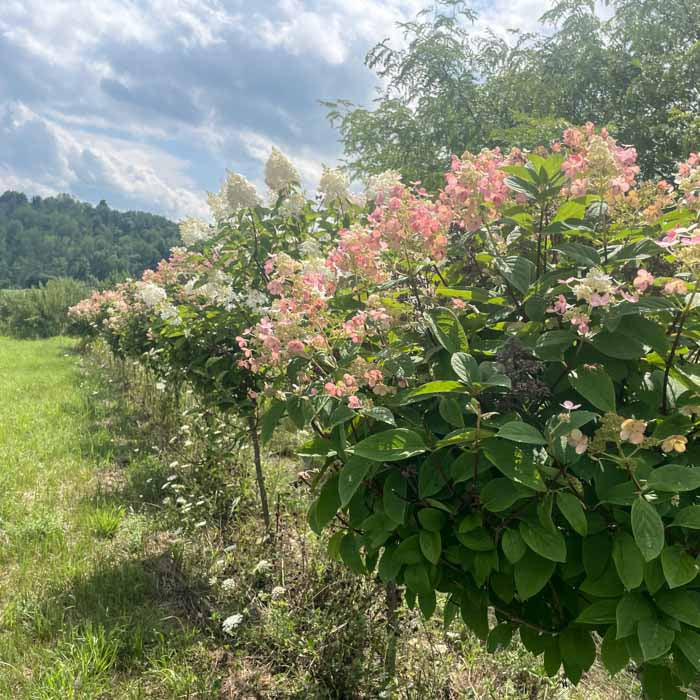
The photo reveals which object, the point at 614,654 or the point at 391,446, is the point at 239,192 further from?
Answer: the point at 614,654

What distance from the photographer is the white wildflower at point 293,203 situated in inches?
94.1

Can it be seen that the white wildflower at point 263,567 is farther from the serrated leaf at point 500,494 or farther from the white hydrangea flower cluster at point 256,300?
the serrated leaf at point 500,494

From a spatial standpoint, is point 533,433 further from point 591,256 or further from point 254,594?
point 254,594

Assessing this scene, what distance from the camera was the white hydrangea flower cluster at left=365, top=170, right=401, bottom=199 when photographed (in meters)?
1.88

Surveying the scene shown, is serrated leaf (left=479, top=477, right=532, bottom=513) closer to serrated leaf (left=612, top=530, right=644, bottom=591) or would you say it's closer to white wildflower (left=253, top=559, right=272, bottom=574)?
serrated leaf (left=612, top=530, right=644, bottom=591)

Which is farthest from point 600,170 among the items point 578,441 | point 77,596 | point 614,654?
point 77,596

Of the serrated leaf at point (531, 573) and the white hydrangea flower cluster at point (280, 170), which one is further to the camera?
the white hydrangea flower cluster at point (280, 170)

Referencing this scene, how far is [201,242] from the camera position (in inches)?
105

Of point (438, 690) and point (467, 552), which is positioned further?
point (438, 690)

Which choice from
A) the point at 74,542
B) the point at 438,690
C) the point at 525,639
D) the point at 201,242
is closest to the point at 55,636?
the point at 74,542

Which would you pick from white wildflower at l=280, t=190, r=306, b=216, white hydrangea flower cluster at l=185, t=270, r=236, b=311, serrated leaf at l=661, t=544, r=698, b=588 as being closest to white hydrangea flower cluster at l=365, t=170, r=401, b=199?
white wildflower at l=280, t=190, r=306, b=216

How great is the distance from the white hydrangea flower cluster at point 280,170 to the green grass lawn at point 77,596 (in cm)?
212

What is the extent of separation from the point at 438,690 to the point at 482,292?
162 centimetres

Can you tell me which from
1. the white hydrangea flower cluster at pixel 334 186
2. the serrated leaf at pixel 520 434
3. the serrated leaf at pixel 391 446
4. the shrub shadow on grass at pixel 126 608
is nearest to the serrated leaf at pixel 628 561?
the serrated leaf at pixel 520 434
